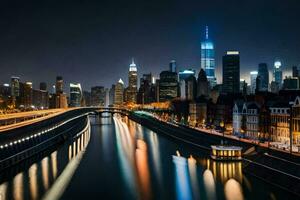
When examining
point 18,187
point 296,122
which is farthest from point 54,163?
point 296,122

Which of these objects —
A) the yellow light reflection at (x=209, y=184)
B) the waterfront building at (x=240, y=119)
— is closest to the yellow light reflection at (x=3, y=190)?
the yellow light reflection at (x=209, y=184)

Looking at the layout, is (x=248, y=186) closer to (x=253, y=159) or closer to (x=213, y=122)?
(x=253, y=159)

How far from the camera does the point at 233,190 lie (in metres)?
33.4

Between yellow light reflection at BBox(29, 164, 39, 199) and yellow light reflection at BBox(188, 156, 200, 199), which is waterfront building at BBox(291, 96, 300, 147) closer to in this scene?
yellow light reflection at BBox(188, 156, 200, 199)

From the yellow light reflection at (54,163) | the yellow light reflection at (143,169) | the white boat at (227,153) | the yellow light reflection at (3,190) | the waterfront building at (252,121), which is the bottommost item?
the yellow light reflection at (143,169)

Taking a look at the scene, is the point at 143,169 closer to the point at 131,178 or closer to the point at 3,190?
the point at 131,178

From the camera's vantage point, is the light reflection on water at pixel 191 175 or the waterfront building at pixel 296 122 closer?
the light reflection on water at pixel 191 175

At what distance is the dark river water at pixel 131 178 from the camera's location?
107 ft

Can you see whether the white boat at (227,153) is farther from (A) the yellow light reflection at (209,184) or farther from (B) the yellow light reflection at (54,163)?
(B) the yellow light reflection at (54,163)

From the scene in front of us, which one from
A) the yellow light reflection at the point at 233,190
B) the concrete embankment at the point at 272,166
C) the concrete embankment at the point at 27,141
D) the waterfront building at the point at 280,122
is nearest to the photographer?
the concrete embankment at the point at 272,166

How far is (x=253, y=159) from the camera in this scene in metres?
39.6

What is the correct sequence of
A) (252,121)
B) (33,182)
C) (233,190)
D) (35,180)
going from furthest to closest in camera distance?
(252,121), (35,180), (33,182), (233,190)

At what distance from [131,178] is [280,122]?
19.2m

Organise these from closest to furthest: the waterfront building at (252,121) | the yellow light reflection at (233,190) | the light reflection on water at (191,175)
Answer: the yellow light reflection at (233,190) < the light reflection on water at (191,175) < the waterfront building at (252,121)
